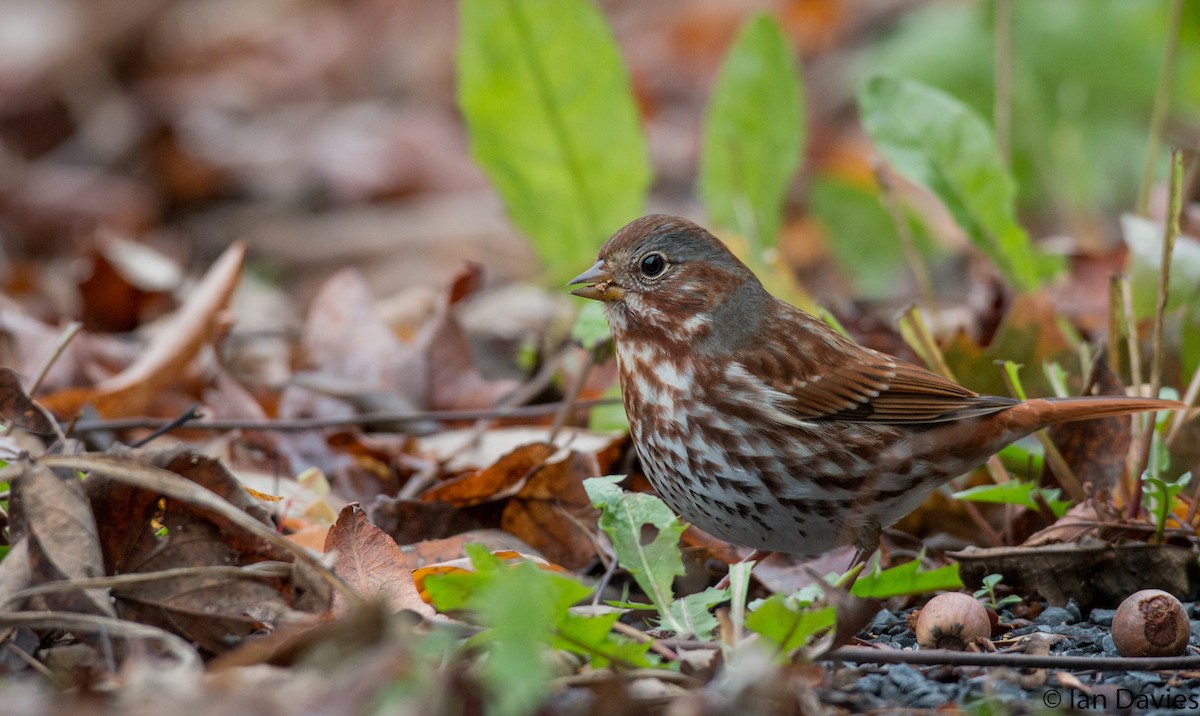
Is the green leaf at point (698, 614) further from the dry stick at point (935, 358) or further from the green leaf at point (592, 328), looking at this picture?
the green leaf at point (592, 328)

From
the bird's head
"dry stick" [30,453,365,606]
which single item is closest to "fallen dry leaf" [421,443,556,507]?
the bird's head

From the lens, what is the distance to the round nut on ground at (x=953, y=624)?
2.80 m

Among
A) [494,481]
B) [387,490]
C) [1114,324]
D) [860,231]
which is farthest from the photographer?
[860,231]

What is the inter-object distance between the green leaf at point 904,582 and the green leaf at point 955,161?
5.73 feet

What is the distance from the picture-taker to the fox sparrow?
131 inches

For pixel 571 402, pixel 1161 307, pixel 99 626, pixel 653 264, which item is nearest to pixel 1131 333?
pixel 1161 307

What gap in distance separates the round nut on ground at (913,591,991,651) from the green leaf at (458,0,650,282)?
2.54 metres

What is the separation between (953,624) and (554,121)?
2825mm

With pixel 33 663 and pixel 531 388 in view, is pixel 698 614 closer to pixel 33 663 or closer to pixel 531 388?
pixel 33 663

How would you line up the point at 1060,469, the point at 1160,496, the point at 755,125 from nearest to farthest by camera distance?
1. the point at 1160,496
2. the point at 1060,469
3. the point at 755,125

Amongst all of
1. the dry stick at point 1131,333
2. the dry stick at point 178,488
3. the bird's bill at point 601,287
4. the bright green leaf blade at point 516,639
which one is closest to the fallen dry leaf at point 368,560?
the dry stick at point 178,488

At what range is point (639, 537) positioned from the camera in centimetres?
287

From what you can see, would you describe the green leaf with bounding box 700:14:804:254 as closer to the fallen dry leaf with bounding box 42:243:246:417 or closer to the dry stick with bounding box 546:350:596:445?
the dry stick with bounding box 546:350:596:445

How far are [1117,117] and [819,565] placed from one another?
17.4 feet
